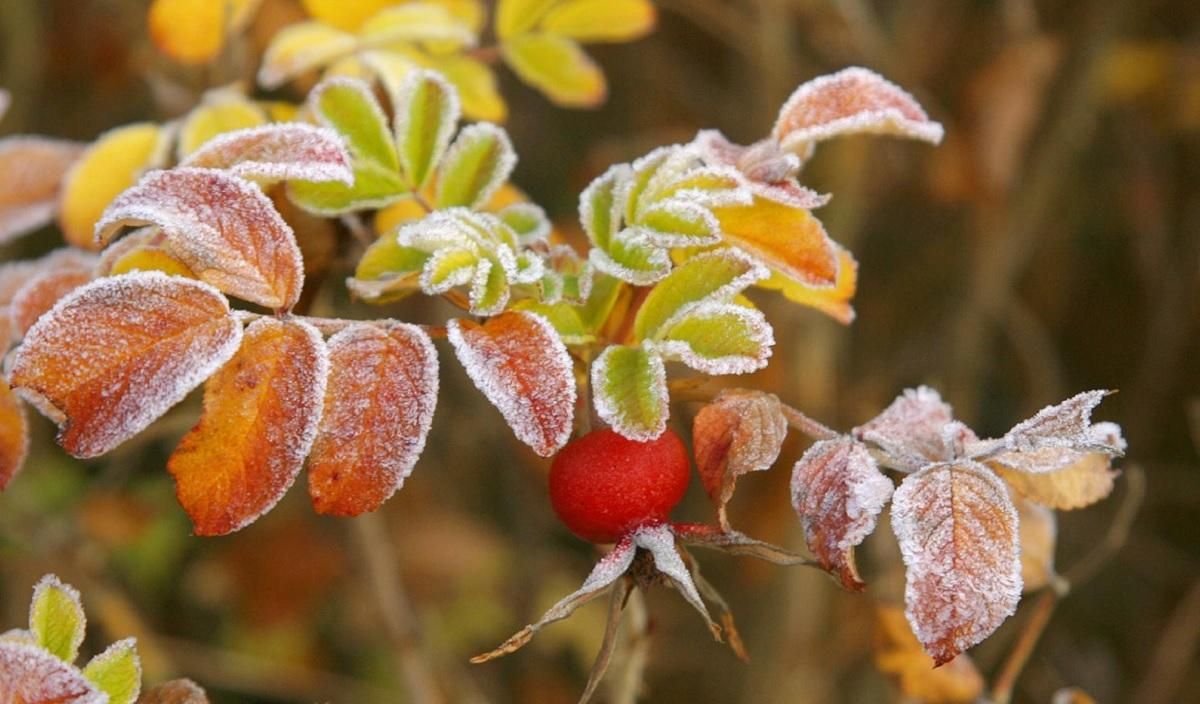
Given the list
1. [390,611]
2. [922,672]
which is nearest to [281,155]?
[922,672]

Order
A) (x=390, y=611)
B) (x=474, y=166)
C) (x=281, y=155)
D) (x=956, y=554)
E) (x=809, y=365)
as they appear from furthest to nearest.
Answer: (x=809, y=365) < (x=390, y=611) < (x=474, y=166) < (x=281, y=155) < (x=956, y=554)

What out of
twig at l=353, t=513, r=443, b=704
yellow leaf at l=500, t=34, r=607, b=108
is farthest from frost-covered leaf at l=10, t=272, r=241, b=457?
twig at l=353, t=513, r=443, b=704

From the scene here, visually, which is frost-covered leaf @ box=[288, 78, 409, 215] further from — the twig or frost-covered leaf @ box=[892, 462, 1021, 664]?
the twig

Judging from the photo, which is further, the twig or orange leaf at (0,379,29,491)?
the twig

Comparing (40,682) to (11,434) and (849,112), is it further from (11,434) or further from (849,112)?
(849,112)

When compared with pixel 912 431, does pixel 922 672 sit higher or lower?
lower

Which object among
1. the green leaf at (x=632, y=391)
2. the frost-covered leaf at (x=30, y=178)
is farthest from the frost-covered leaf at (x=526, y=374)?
the frost-covered leaf at (x=30, y=178)
